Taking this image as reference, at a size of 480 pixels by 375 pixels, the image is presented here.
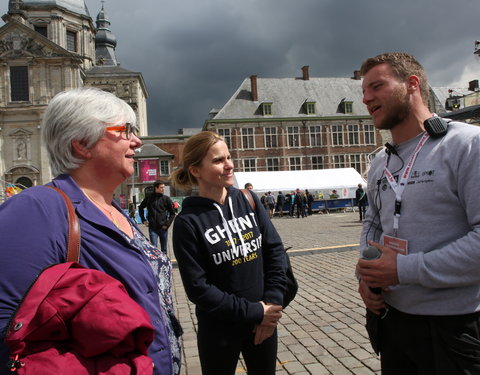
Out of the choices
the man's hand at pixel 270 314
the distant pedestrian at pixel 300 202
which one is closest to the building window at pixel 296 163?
the distant pedestrian at pixel 300 202

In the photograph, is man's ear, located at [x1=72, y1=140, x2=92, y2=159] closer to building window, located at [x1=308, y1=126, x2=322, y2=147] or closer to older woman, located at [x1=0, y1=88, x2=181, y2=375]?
older woman, located at [x1=0, y1=88, x2=181, y2=375]

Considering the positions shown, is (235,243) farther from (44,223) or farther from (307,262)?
(307,262)

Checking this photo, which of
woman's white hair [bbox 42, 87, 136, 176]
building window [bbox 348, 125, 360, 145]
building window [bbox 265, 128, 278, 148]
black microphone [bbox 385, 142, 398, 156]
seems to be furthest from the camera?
building window [bbox 348, 125, 360, 145]

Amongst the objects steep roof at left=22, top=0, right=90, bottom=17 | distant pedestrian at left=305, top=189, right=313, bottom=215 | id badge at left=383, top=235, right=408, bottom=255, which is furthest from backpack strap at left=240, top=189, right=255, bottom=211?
steep roof at left=22, top=0, right=90, bottom=17

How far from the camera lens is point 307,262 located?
25.8ft

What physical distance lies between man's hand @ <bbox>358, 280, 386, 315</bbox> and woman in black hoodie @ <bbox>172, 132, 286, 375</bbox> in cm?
50

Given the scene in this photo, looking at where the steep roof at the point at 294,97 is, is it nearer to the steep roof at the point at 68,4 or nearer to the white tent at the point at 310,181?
the white tent at the point at 310,181

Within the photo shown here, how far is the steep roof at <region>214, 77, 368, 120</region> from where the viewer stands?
125ft

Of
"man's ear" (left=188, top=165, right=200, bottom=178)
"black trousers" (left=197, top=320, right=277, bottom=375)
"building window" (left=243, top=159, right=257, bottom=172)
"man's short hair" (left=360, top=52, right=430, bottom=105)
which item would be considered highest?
"building window" (left=243, top=159, right=257, bottom=172)

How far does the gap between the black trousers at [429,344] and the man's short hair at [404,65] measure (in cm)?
100

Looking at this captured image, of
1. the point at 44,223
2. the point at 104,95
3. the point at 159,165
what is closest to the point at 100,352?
the point at 44,223

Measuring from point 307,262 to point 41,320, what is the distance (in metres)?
7.25

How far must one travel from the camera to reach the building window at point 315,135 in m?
39.3

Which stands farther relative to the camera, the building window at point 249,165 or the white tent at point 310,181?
the building window at point 249,165
